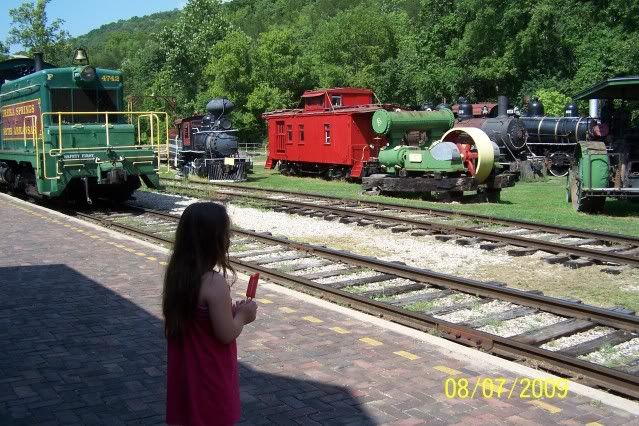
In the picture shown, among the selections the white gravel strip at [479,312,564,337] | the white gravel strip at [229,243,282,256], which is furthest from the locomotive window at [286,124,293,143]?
the white gravel strip at [479,312,564,337]

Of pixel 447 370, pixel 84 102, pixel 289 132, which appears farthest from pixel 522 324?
pixel 289 132

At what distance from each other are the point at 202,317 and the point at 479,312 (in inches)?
181

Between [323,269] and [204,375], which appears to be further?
[323,269]

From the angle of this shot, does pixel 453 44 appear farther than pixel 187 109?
No

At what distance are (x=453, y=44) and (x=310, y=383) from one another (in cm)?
4643

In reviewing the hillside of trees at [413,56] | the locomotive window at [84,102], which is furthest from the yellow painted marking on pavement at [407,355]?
the hillside of trees at [413,56]

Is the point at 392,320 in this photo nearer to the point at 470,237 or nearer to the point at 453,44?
the point at 470,237

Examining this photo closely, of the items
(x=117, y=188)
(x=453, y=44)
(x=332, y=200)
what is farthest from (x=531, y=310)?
(x=453, y=44)

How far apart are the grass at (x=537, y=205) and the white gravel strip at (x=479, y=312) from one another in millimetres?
6144

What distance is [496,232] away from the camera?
38.4 ft

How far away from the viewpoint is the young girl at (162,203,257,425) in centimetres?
306

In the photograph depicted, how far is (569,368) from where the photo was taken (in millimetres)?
5316
